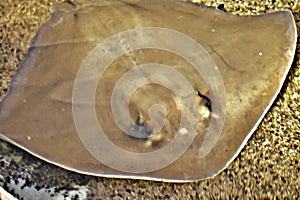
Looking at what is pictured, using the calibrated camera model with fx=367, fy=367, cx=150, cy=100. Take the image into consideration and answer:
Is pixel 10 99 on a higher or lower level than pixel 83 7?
lower

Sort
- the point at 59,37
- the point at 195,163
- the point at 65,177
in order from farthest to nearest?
the point at 59,37
the point at 65,177
the point at 195,163

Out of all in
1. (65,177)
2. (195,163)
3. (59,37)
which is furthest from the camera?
(59,37)

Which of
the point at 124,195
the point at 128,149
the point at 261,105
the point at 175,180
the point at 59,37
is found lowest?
the point at 124,195

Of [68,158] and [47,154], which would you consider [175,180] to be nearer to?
[68,158]

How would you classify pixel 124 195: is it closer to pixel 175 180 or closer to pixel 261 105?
pixel 175 180

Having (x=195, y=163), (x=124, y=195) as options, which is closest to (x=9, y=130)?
(x=124, y=195)

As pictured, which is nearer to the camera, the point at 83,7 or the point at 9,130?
the point at 9,130
